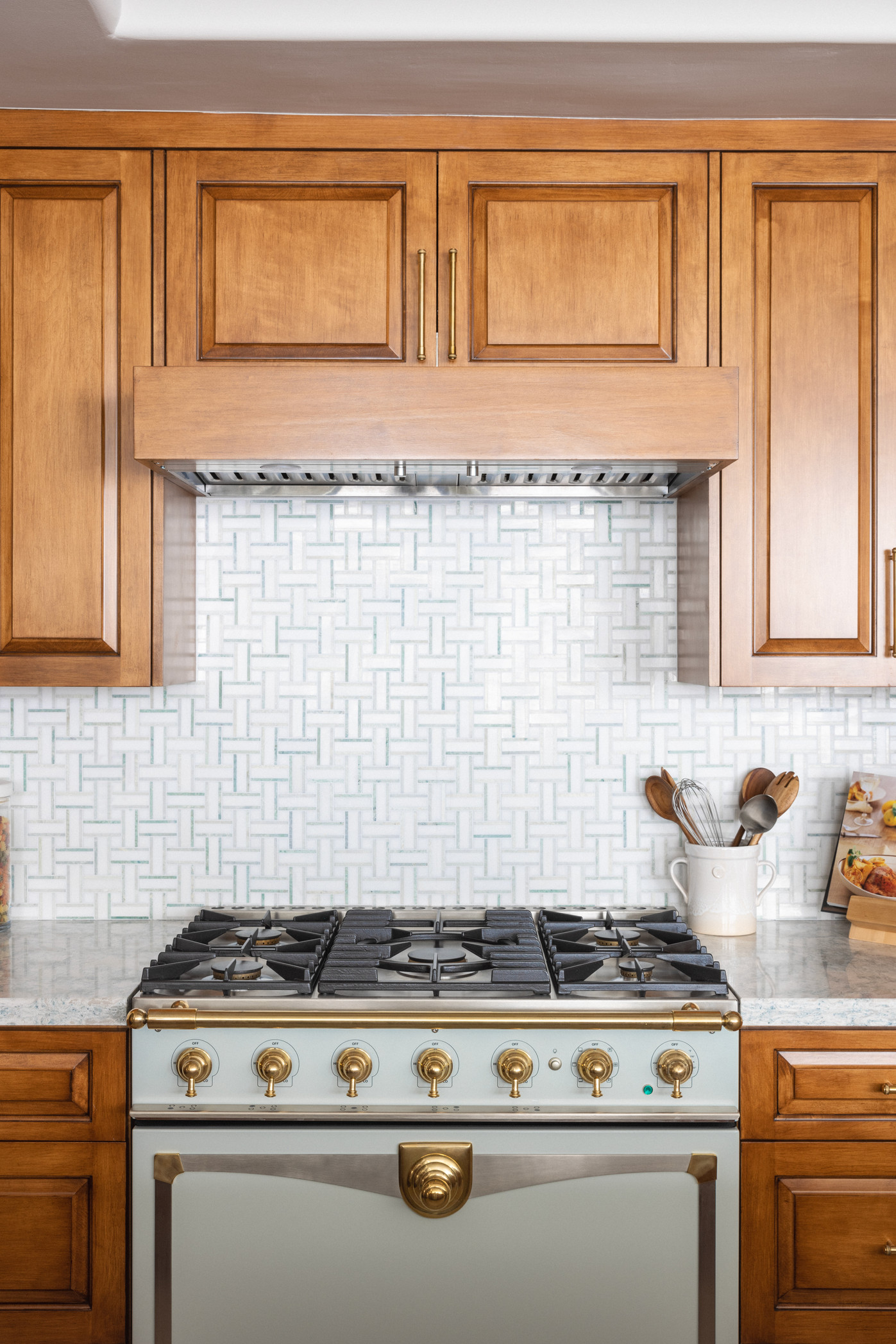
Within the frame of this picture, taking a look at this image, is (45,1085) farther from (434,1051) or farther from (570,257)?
(570,257)

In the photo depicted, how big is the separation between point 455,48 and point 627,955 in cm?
167

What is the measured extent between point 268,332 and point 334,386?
30cm

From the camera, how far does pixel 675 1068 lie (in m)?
1.62

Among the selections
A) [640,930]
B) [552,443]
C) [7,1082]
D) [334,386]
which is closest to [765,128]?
[552,443]

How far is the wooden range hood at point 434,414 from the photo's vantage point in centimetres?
Answer: 164

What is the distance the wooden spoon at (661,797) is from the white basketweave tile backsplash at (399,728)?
3cm

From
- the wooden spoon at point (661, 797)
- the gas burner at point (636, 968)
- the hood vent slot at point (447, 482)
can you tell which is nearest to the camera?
the gas burner at point (636, 968)

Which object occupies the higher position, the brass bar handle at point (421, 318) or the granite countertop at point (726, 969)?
the brass bar handle at point (421, 318)

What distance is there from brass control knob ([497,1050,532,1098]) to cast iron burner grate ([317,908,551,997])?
10cm

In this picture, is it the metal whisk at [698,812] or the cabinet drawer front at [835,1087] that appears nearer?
the cabinet drawer front at [835,1087]

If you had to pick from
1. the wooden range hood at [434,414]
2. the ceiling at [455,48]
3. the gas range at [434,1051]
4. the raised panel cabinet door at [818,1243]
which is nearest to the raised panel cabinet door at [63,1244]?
the gas range at [434,1051]

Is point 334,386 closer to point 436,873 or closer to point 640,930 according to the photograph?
point 436,873

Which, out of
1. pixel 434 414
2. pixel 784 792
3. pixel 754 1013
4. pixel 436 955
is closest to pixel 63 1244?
pixel 436 955

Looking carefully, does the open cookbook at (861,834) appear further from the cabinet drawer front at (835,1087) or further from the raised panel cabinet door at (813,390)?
the cabinet drawer front at (835,1087)
